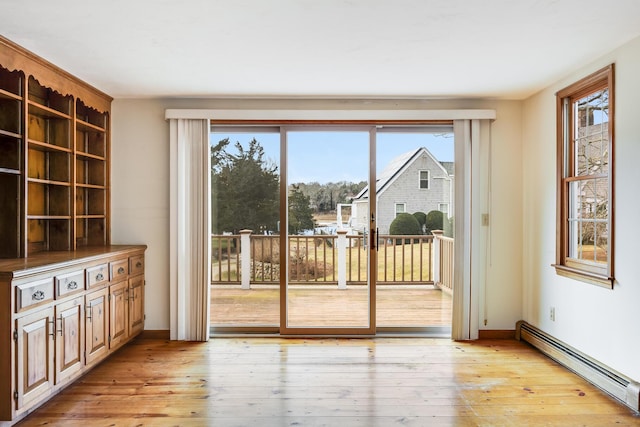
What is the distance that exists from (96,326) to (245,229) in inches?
63.7

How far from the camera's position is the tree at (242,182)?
14.4ft

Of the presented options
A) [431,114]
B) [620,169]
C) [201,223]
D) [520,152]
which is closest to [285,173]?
[201,223]

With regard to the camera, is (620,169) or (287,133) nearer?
(620,169)

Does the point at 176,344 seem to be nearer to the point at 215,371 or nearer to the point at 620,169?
the point at 215,371

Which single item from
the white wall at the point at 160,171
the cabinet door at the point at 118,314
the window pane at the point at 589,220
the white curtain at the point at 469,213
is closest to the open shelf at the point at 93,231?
the white wall at the point at 160,171

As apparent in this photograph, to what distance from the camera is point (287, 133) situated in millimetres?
4348

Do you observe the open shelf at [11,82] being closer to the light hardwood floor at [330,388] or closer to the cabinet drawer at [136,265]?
the cabinet drawer at [136,265]

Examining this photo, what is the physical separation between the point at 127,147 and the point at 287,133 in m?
1.58

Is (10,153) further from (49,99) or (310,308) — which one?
(310,308)

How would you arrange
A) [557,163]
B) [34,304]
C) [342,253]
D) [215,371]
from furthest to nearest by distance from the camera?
[342,253]
[557,163]
[215,371]
[34,304]

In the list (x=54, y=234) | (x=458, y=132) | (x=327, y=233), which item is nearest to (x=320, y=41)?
(x=458, y=132)

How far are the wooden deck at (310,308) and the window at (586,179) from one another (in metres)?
1.34

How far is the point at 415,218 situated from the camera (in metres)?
4.42

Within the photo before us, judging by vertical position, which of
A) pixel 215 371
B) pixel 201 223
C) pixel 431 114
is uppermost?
pixel 431 114
